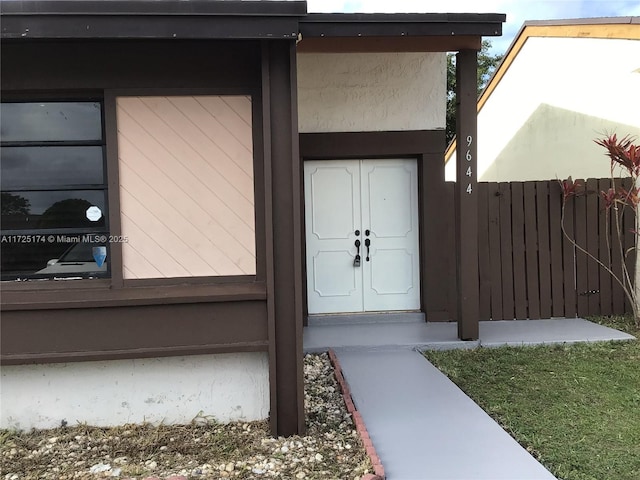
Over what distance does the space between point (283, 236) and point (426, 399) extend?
184 cm

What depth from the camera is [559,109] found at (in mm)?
9281

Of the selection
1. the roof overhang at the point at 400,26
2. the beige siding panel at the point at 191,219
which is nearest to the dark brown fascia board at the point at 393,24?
the roof overhang at the point at 400,26

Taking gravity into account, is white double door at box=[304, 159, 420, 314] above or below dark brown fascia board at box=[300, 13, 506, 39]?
below

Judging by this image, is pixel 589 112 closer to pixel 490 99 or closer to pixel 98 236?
pixel 490 99

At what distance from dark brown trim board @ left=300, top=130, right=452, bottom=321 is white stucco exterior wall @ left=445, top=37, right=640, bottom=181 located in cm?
314

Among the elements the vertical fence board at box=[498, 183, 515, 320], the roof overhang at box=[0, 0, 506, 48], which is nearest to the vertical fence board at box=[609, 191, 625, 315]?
the vertical fence board at box=[498, 183, 515, 320]

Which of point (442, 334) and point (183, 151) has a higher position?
point (183, 151)

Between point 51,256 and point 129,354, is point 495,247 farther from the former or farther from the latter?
point 51,256

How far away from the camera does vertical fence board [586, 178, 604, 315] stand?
23.7 feet

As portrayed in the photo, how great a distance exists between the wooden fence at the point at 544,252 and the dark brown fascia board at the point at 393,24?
2620 mm

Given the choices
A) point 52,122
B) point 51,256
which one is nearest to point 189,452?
point 51,256

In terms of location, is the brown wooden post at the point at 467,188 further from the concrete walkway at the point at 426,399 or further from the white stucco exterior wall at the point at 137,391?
the white stucco exterior wall at the point at 137,391

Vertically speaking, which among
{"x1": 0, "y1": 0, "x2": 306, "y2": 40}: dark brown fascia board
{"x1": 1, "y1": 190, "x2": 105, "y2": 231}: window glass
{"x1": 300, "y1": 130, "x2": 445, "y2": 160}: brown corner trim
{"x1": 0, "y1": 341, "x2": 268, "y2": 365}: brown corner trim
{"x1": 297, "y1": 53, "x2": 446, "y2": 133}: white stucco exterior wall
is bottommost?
{"x1": 0, "y1": 341, "x2": 268, "y2": 365}: brown corner trim

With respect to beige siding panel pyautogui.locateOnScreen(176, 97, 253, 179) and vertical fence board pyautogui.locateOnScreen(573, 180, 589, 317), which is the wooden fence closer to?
vertical fence board pyautogui.locateOnScreen(573, 180, 589, 317)
